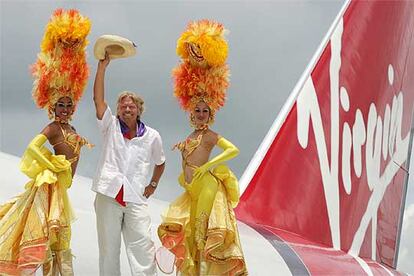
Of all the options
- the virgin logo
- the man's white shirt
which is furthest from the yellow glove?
the virgin logo

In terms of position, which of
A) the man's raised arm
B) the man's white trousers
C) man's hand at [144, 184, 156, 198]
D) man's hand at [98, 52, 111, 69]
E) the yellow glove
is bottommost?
the man's white trousers

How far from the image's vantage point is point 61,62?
157 inches

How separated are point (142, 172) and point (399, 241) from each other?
5.26 meters

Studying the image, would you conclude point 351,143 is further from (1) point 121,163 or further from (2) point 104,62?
(2) point 104,62

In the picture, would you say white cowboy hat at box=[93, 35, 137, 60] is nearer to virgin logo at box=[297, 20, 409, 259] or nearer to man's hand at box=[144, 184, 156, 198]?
man's hand at box=[144, 184, 156, 198]

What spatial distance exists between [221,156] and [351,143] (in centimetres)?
336

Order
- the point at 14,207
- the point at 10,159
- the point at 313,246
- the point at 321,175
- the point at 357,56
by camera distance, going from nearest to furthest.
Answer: the point at 14,207 < the point at 10,159 < the point at 313,246 < the point at 321,175 < the point at 357,56

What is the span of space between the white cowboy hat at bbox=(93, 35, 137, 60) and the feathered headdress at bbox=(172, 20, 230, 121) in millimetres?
401

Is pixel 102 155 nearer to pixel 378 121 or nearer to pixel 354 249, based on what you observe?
pixel 354 249

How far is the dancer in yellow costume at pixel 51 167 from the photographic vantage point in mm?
3730

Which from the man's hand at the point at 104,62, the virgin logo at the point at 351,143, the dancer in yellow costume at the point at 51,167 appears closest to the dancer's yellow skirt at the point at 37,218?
the dancer in yellow costume at the point at 51,167

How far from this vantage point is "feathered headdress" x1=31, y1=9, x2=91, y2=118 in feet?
13.1

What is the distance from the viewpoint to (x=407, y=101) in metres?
9.21

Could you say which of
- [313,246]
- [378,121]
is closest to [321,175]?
[313,246]
